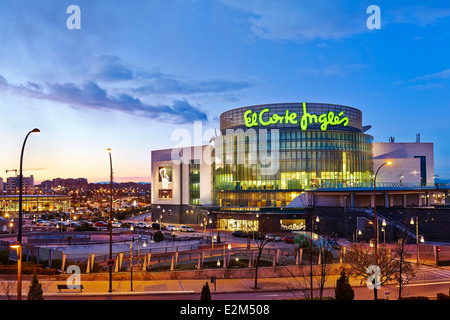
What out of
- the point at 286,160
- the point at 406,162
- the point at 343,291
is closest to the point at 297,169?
the point at 286,160

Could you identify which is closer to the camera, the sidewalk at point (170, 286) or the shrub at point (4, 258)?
the sidewalk at point (170, 286)

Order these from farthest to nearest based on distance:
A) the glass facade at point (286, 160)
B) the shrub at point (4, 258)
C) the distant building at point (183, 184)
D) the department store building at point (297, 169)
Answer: the distant building at point (183, 184) → the glass facade at point (286, 160) → the department store building at point (297, 169) → the shrub at point (4, 258)

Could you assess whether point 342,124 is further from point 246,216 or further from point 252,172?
point 246,216

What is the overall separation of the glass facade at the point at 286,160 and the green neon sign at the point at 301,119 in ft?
2.90

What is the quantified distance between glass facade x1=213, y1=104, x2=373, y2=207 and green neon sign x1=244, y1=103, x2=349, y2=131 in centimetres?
89

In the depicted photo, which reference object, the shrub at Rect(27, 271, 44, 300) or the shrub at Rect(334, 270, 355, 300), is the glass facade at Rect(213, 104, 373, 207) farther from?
the shrub at Rect(27, 271, 44, 300)

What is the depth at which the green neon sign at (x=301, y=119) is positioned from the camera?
304 ft

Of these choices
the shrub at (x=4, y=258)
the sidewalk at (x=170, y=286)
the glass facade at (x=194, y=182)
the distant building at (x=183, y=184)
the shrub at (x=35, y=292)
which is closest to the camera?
the shrub at (x=35, y=292)

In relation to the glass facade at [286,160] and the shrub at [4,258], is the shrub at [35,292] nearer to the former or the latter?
the shrub at [4,258]

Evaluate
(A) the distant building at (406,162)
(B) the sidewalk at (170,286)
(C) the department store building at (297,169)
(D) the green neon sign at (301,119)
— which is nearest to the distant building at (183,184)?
(C) the department store building at (297,169)

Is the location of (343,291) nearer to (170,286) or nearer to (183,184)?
(170,286)

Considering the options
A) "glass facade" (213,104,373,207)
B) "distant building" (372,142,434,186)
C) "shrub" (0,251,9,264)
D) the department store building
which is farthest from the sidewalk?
"distant building" (372,142,434,186)

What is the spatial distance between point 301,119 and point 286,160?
10.0 metres

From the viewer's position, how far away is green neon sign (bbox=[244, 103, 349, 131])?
9256 centimetres
